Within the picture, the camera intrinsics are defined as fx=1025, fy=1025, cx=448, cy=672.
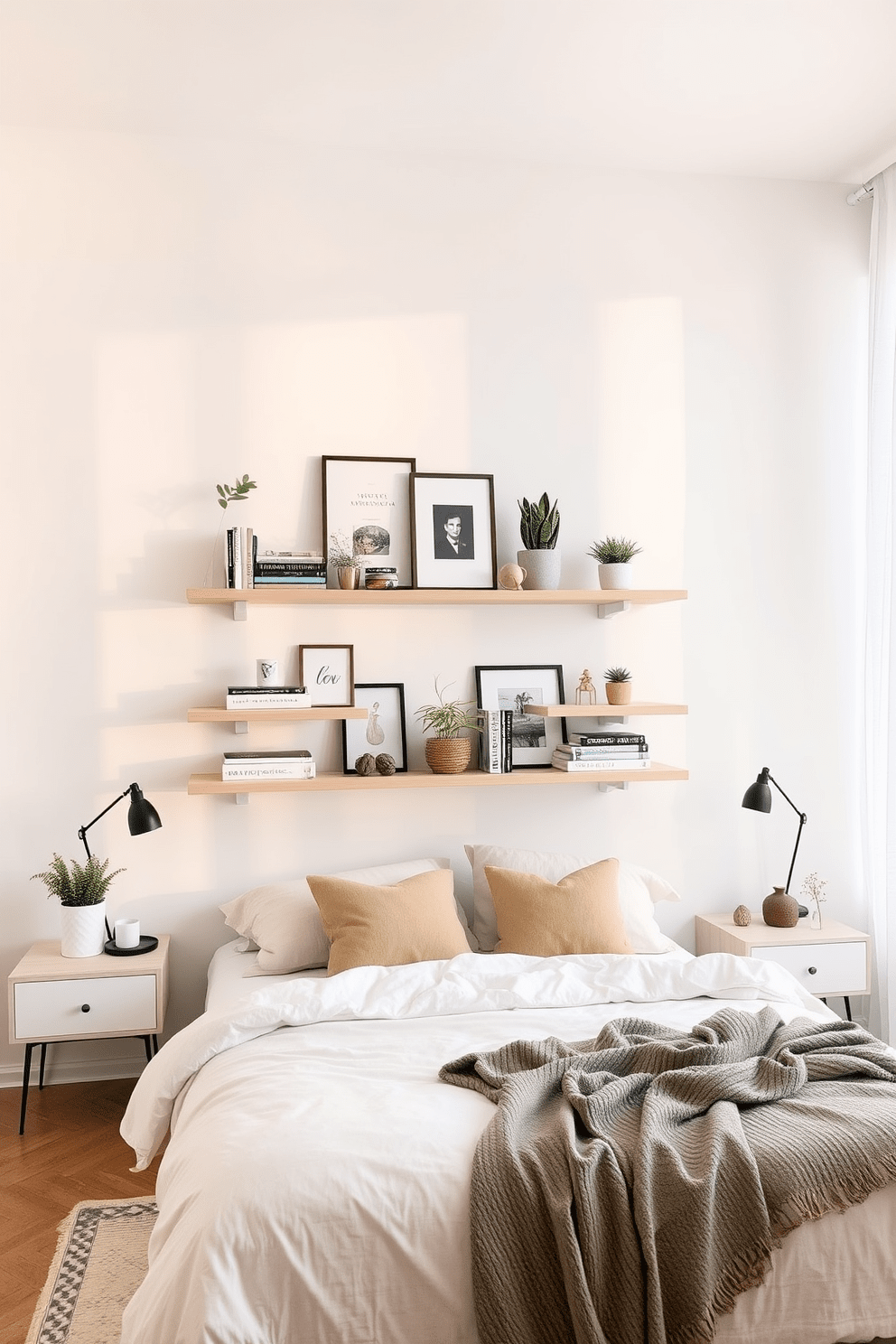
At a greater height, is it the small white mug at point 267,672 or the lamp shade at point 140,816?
the small white mug at point 267,672

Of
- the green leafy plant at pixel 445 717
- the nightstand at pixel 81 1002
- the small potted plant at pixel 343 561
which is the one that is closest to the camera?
the nightstand at pixel 81 1002

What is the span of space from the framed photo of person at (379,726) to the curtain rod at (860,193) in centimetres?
247

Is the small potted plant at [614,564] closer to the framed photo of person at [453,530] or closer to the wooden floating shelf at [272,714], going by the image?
the framed photo of person at [453,530]

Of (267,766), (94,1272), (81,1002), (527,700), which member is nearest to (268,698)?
(267,766)

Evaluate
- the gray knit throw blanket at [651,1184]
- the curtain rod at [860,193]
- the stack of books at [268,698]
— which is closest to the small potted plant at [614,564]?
the stack of books at [268,698]

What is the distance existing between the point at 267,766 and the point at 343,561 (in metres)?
0.72

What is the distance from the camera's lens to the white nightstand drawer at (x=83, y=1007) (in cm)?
295

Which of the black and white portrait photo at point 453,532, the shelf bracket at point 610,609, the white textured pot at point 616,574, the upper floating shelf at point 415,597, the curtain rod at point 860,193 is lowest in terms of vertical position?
the shelf bracket at point 610,609

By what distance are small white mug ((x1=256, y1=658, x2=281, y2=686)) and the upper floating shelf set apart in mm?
177

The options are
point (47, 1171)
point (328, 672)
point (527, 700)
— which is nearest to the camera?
point (47, 1171)

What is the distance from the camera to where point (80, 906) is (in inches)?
122

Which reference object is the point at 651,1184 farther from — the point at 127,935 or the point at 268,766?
the point at 127,935

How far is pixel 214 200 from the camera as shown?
11.2 feet

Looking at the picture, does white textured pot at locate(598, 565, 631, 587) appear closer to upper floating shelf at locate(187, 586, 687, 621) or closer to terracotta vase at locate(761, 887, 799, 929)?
upper floating shelf at locate(187, 586, 687, 621)
